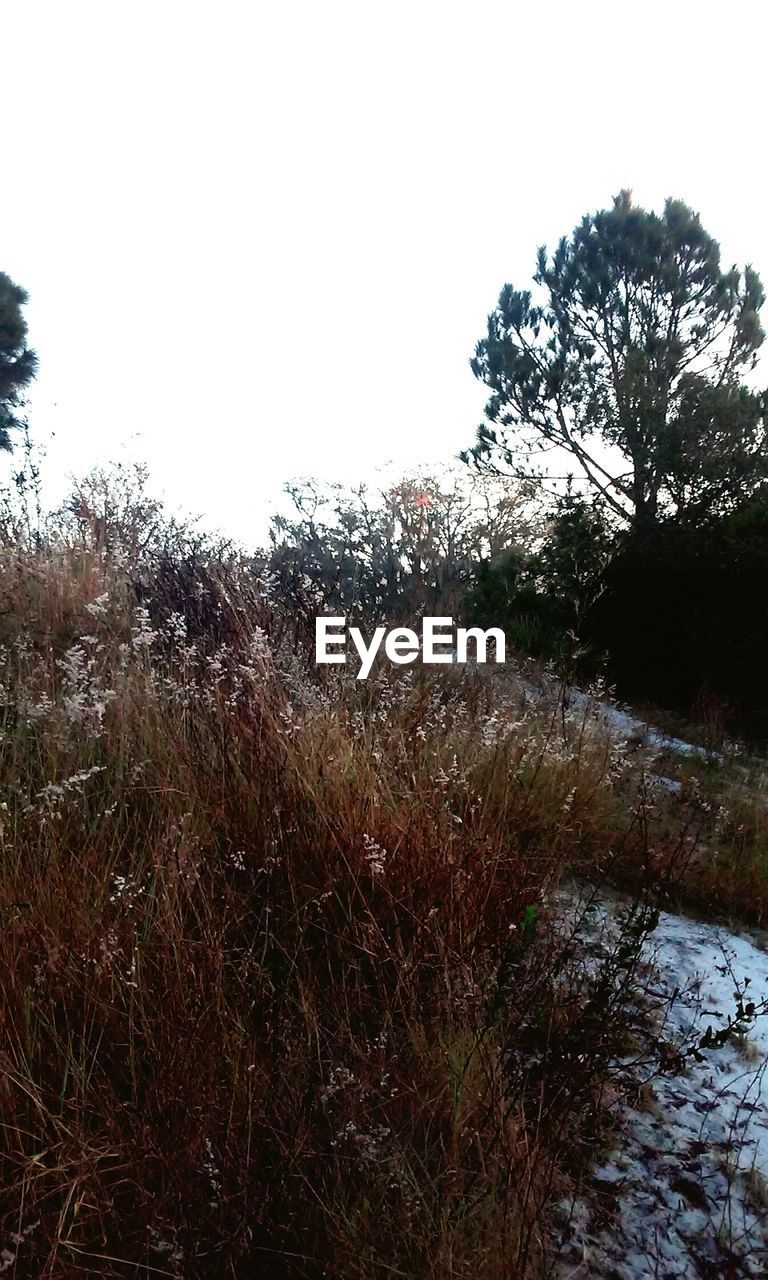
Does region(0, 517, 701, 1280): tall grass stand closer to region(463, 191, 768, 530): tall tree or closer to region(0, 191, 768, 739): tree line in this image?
region(0, 191, 768, 739): tree line

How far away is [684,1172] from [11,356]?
16.5 m

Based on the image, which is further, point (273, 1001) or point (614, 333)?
point (614, 333)

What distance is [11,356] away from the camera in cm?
1546

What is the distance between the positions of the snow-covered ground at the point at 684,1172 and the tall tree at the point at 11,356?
15262 millimetres

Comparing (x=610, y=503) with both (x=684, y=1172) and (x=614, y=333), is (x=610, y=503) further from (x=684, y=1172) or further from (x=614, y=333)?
(x=684, y=1172)

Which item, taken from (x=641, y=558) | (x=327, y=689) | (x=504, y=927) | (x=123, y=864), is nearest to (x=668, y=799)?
(x=327, y=689)

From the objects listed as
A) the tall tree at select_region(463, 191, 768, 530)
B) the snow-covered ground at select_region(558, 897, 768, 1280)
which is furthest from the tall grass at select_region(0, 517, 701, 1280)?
the tall tree at select_region(463, 191, 768, 530)

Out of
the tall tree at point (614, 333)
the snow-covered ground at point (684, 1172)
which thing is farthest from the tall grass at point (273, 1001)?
the tall tree at point (614, 333)

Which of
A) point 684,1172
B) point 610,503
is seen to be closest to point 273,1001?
point 684,1172

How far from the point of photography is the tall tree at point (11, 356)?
15102 mm

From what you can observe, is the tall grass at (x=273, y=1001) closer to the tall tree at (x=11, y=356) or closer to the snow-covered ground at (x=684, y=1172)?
the snow-covered ground at (x=684, y=1172)

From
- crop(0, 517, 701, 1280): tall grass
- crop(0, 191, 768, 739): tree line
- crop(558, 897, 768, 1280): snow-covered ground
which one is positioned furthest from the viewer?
crop(0, 191, 768, 739): tree line

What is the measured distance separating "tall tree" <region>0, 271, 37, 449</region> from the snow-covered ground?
1526cm

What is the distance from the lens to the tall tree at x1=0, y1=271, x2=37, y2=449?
15.1m
